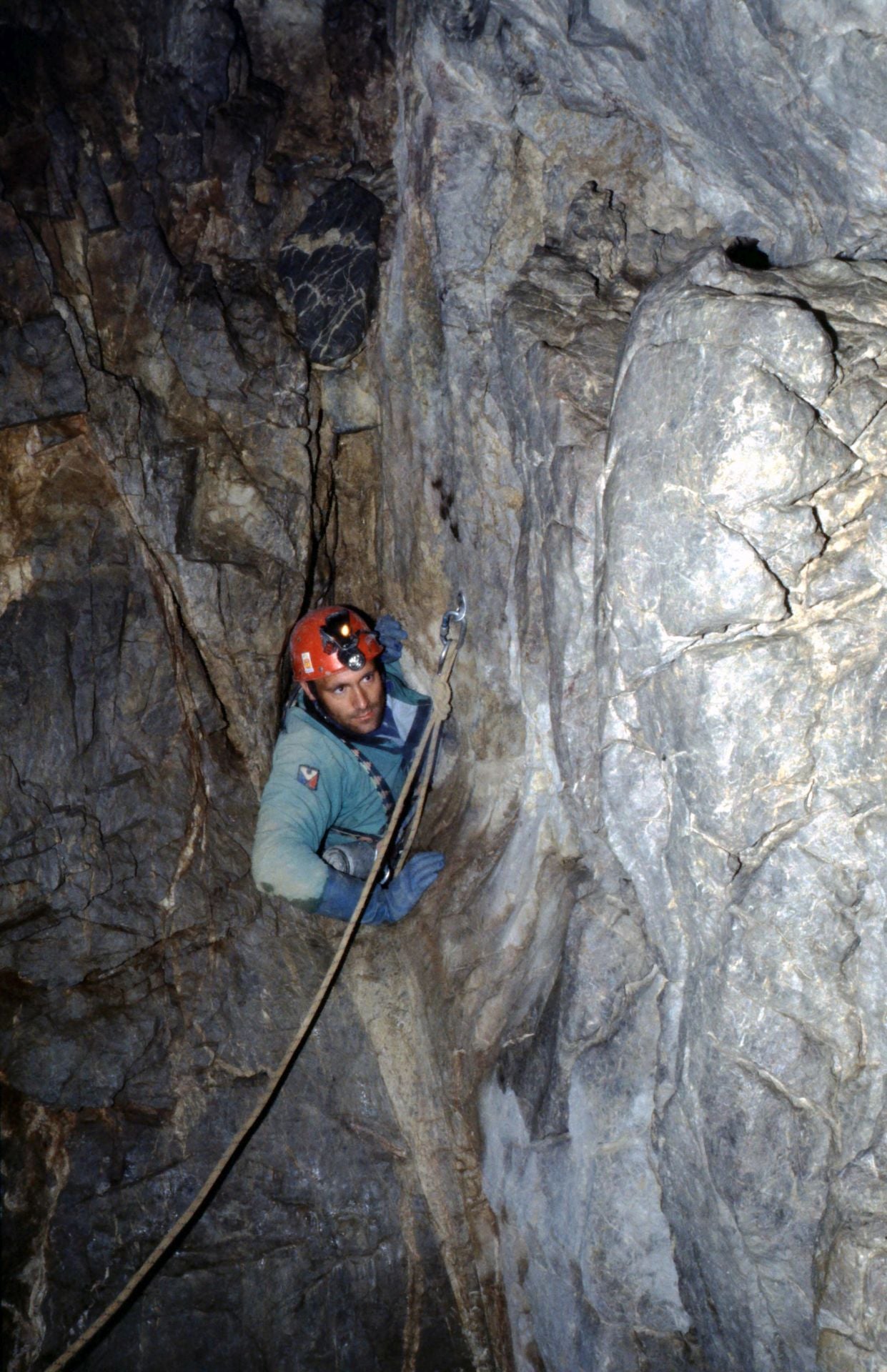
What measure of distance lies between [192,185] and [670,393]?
10.6ft

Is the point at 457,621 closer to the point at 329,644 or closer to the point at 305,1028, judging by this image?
the point at 329,644

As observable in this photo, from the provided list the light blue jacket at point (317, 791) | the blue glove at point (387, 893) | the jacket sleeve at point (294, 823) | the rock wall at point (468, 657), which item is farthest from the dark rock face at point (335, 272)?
the blue glove at point (387, 893)

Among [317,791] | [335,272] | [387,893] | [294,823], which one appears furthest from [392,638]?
[335,272]

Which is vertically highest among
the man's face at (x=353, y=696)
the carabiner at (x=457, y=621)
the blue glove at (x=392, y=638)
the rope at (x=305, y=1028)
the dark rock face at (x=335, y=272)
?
the dark rock face at (x=335, y=272)

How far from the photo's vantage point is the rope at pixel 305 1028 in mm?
4031

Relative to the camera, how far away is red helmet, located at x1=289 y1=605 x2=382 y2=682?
4.89 meters

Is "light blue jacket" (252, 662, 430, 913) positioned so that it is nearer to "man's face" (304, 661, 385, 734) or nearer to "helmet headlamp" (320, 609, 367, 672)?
"man's face" (304, 661, 385, 734)

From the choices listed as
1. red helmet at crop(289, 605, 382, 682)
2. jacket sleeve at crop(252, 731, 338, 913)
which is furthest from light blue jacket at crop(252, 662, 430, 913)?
red helmet at crop(289, 605, 382, 682)

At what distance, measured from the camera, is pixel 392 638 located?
5473 millimetres

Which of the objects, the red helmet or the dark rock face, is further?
the dark rock face

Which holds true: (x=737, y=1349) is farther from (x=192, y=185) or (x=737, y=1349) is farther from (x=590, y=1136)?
(x=192, y=185)

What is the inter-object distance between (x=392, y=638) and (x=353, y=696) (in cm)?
52

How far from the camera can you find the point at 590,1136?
12.0 feet

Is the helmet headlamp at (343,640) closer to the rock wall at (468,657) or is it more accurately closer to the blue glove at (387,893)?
the rock wall at (468,657)
